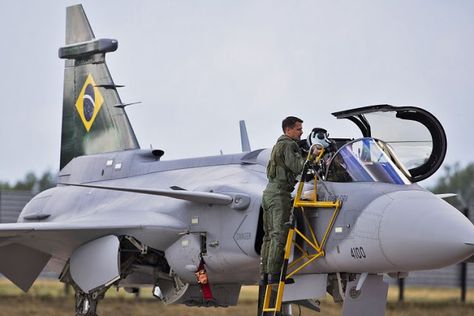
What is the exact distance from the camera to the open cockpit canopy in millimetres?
12594

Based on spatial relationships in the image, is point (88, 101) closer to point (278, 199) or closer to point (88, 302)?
point (88, 302)

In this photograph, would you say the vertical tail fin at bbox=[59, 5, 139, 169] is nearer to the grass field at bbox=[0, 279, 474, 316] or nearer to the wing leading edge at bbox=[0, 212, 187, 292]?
the wing leading edge at bbox=[0, 212, 187, 292]

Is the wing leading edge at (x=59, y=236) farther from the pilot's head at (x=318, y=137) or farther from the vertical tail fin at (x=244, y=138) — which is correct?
the vertical tail fin at (x=244, y=138)

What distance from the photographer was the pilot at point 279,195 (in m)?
11.6

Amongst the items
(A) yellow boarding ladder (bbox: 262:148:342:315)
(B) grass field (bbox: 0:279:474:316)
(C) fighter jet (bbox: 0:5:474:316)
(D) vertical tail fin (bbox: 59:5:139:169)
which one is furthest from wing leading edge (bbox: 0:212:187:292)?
(B) grass field (bbox: 0:279:474:316)

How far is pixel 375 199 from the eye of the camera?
11.3 metres

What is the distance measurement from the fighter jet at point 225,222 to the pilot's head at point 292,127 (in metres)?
0.42

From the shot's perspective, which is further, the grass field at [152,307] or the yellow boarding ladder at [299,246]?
the grass field at [152,307]

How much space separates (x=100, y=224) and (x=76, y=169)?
2.92 meters

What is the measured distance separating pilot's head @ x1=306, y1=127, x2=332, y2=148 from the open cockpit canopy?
1.41 feet

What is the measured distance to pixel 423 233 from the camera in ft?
35.5

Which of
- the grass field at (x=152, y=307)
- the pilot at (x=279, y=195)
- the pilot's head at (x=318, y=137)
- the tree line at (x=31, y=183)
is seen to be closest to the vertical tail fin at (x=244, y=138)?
the grass field at (x=152, y=307)

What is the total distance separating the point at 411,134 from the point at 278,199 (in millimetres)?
1938

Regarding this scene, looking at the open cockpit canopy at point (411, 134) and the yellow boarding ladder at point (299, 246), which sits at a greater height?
the open cockpit canopy at point (411, 134)
